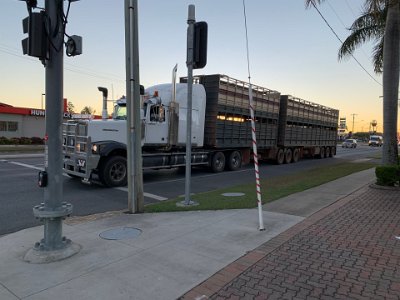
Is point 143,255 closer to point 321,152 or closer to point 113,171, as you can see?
point 113,171

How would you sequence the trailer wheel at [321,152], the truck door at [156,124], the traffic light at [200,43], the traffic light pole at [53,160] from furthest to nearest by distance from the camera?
the trailer wheel at [321,152]
the truck door at [156,124]
the traffic light at [200,43]
the traffic light pole at [53,160]

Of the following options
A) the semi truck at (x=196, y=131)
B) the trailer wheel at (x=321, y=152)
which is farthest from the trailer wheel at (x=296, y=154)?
the trailer wheel at (x=321, y=152)

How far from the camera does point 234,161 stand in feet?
57.6

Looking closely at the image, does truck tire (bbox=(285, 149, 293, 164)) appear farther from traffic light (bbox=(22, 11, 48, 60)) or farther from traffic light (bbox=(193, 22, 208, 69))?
traffic light (bbox=(22, 11, 48, 60))

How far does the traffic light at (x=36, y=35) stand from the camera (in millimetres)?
4309

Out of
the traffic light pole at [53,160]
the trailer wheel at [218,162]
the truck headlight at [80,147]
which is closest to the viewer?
the traffic light pole at [53,160]

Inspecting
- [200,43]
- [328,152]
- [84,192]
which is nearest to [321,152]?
[328,152]

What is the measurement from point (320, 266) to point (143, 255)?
7.44ft

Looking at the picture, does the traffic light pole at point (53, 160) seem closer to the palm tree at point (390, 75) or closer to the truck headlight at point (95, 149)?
the truck headlight at point (95, 149)

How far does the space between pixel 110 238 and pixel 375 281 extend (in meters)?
3.66

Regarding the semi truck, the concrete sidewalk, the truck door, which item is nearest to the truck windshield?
the semi truck

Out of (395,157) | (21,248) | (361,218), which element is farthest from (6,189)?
(395,157)

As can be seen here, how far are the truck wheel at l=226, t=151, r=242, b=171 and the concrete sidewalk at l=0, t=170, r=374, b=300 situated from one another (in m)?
9.61

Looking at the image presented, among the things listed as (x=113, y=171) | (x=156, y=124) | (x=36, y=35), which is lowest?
(x=113, y=171)
